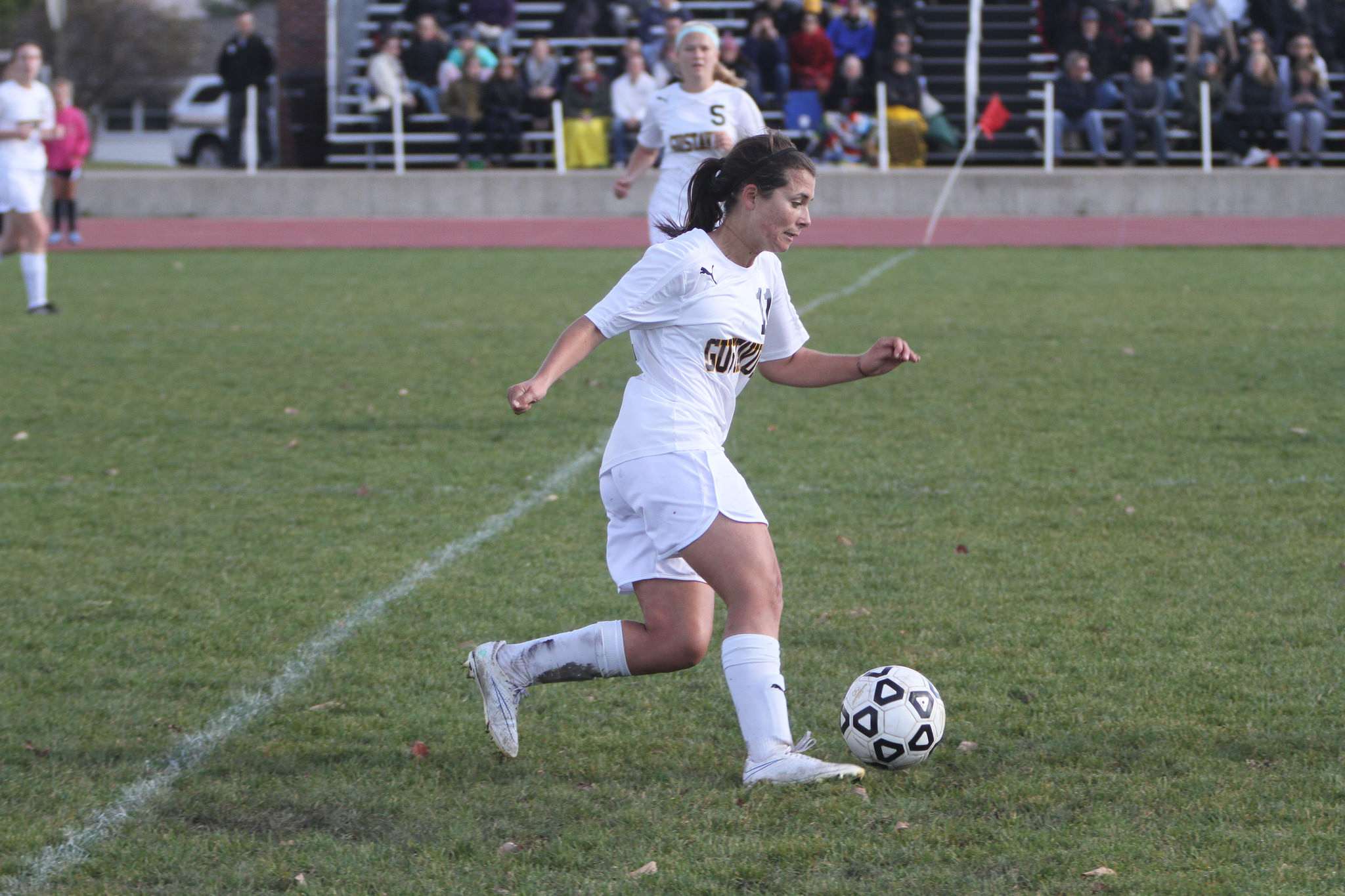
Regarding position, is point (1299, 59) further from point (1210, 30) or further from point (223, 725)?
point (223, 725)

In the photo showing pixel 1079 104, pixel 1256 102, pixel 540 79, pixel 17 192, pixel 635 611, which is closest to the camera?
pixel 635 611

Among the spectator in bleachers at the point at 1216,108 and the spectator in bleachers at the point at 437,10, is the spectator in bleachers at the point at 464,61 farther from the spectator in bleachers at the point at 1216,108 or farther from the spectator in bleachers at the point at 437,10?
the spectator in bleachers at the point at 1216,108

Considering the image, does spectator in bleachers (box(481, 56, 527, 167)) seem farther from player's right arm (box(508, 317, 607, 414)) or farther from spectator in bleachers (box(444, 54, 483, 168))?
player's right arm (box(508, 317, 607, 414))

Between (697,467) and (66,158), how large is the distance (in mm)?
18649

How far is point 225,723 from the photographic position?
167 inches

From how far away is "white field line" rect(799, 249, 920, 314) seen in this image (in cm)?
1331

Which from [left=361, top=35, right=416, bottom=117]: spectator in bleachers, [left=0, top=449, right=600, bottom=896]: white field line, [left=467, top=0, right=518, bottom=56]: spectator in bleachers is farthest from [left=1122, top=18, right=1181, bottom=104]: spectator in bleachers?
[left=0, top=449, right=600, bottom=896]: white field line

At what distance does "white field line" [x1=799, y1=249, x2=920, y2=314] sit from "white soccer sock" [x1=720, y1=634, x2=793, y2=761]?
9.06 metres

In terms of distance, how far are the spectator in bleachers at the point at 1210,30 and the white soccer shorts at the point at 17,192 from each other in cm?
1690

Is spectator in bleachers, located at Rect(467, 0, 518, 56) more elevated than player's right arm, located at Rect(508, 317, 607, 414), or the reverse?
spectator in bleachers, located at Rect(467, 0, 518, 56)

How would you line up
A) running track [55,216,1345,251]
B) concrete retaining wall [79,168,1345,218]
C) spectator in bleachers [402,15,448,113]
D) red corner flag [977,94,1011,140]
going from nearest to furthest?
running track [55,216,1345,251] → red corner flag [977,94,1011,140] → concrete retaining wall [79,168,1345,218] → spectator in bleachers [402,15,448,113]

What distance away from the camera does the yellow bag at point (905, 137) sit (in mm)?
22609

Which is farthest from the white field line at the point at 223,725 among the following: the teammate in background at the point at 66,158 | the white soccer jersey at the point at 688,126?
the teammate in background at the point at 66,158

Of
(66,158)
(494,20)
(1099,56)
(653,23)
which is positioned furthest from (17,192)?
(1099,56)
